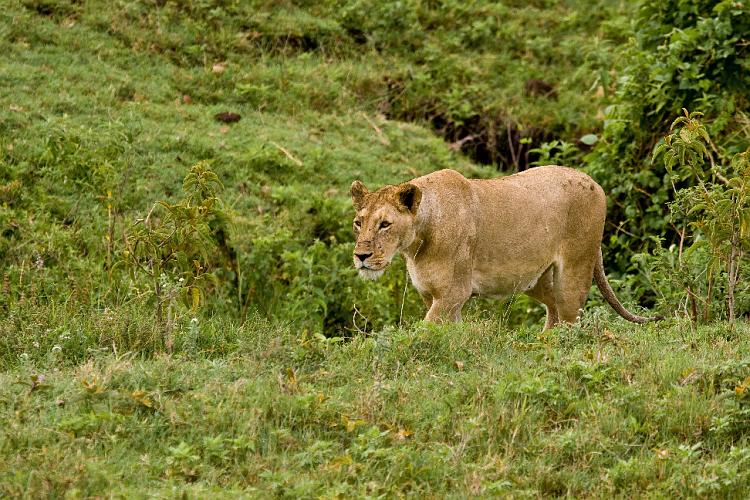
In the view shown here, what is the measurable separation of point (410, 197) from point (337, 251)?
291 centimetres

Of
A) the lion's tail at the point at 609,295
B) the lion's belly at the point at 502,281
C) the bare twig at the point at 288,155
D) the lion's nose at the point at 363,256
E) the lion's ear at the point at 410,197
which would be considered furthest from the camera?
the bare twig at the point at 288,155

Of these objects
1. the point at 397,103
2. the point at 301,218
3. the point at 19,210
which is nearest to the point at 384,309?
the point at 301,218

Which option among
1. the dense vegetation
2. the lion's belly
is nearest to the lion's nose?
the dense vegetation

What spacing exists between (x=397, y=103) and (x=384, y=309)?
4.59 m

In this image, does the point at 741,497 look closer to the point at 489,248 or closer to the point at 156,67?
the point at 489,248

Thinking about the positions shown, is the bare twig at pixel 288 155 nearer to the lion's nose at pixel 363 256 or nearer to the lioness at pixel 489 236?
the lioness at pixel 489 236

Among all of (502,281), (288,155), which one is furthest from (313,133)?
(502,281)

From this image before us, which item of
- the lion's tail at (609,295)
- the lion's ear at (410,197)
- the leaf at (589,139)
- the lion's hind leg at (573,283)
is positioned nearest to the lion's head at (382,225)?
the lion's ear at (410,197)

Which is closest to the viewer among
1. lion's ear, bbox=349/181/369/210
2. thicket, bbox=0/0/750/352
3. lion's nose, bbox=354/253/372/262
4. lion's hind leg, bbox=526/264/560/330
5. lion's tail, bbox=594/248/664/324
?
lion's nose, bbox=354/253/372/262

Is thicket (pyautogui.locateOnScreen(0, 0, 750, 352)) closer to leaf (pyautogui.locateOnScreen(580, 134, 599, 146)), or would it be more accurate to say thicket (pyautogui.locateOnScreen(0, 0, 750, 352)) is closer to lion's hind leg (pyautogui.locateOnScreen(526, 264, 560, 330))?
leaf (pyautogui.locateOnScreen(580, 134, 599, 146))

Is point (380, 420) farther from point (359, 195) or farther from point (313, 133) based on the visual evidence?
point (313, 133)

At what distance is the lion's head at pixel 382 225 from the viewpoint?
27.8 ft

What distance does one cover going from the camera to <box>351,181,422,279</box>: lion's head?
27.8ft

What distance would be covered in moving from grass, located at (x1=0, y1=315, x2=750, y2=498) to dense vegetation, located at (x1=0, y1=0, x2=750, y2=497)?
0.02 metres
